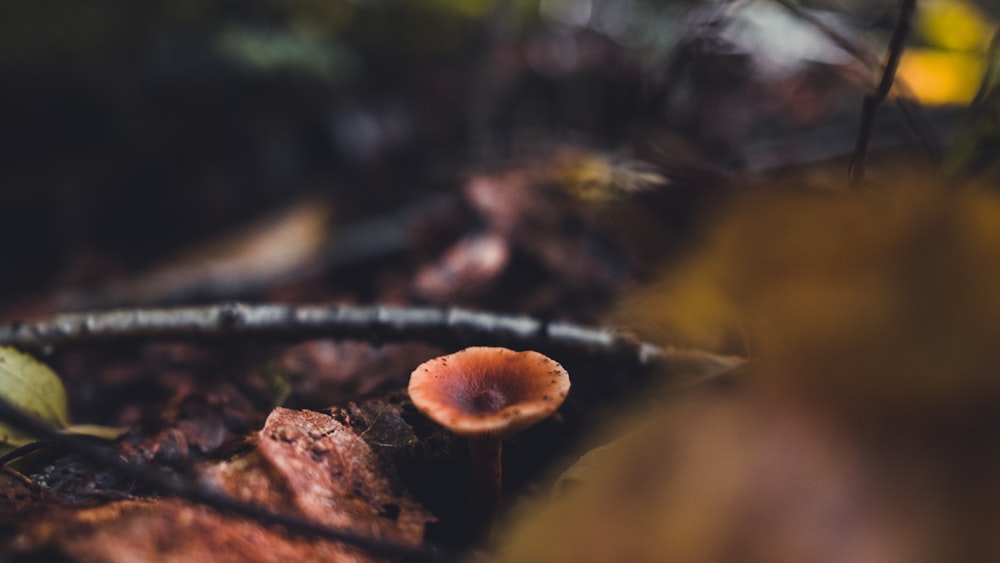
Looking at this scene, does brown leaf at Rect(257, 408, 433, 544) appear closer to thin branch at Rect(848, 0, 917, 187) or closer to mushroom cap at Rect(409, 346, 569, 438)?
mushroom cap at Rect(409, 346, 569, 438)

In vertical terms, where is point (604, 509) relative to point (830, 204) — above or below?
below

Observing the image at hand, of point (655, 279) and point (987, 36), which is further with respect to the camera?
point (987, 36)

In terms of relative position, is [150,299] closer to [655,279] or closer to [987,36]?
[655,279]

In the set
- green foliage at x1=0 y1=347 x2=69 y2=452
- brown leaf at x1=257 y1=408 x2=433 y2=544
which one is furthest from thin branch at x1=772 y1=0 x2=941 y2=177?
green foliage at x1=0 y1=347 x2=69 y2=452

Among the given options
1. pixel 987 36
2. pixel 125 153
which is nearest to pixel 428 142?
pixel 125 153

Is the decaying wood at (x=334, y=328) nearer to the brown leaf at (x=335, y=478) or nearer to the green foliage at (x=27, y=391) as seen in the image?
the green foliage at (x=27, y=391)

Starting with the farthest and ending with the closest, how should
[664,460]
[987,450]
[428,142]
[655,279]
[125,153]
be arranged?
[428,142], [125,153], [655,279], [664,460], [987,450]

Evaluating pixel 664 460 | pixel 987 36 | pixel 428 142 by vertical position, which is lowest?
pixel 664 460

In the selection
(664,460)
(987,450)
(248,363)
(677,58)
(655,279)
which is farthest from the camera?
(677,58)
